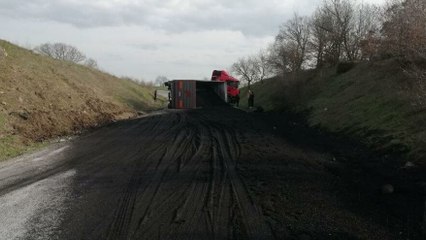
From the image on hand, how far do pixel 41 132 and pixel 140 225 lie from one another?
12611 mm

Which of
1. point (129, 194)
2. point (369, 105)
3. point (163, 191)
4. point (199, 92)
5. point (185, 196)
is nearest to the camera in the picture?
point (185, 196)

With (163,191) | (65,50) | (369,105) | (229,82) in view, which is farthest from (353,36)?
(65,50)

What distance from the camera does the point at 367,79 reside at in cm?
3145

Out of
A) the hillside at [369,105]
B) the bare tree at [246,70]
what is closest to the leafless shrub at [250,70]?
the bare tree at [246,70]

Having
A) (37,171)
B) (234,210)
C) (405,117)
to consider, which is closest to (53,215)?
(234,210)

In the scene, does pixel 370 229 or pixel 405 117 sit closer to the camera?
pixel 370 229

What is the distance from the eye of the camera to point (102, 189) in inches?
414

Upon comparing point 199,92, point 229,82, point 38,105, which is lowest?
point 38,105

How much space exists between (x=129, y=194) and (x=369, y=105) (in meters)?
17.5

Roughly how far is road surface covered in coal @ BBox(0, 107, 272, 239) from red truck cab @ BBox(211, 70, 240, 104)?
30.6 m

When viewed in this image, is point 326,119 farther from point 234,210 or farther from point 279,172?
point 234,210

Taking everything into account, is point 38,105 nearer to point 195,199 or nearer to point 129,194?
point 129,194

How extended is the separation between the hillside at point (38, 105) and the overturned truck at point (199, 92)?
7.74m

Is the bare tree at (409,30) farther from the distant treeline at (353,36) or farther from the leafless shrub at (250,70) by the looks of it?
the leafless shrub at (250,70)
